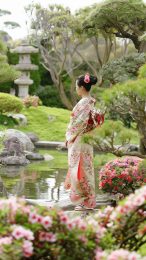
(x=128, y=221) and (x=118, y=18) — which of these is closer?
(x=128, y=221)

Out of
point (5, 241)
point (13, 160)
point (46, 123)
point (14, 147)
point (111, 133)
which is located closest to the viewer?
point (5, 241)

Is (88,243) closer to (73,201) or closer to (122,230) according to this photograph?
(122,230)

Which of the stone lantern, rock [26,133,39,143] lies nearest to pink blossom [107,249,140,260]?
rock [26,133,39,143]

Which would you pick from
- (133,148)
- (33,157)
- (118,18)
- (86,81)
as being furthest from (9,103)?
(86,81)

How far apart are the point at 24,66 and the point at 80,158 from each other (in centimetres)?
1898

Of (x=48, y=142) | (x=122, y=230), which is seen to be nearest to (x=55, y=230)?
(x=122, y=230)

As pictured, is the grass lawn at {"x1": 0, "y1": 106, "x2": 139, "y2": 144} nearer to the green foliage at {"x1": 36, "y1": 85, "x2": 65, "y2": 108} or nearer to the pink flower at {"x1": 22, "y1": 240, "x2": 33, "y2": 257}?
the green foliage at {"x1": 36, "y1": 85, "x2": 65, "y2": 108}

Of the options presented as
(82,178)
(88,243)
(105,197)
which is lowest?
(105,197)

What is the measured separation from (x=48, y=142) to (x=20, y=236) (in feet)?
52.2

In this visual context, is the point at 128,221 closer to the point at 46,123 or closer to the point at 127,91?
the point at 127,91

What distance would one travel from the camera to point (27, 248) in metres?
3.50

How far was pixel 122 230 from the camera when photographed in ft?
12.6

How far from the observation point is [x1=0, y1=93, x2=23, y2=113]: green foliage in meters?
20.8

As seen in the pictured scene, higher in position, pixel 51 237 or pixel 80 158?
pixel 51 237
